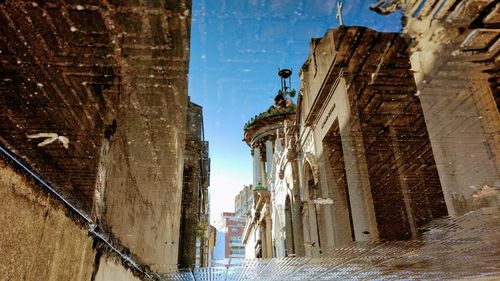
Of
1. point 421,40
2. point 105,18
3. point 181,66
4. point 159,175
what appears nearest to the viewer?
point 105,18

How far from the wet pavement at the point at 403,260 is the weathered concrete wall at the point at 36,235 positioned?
3389mm

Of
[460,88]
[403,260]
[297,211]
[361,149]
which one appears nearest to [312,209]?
[297,211]

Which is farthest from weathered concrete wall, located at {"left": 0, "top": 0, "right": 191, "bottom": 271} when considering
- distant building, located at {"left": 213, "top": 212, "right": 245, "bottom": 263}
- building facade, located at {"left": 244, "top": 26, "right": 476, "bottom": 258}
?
distant building, located at {"left": 213, "top": 212, "right": 245, "bottom": 263}

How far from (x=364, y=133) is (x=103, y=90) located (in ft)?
16.2

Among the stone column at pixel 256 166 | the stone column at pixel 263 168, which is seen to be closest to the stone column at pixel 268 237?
the stone column at pixel 256 166

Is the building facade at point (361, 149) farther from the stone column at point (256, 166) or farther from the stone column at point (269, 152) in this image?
the stone column at point (256, 166)

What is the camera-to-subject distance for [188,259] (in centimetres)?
1009

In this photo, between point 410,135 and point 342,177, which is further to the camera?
point 342,177

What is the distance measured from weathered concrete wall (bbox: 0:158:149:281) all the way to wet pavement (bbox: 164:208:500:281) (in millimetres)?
3389

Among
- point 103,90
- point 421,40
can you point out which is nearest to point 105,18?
point 103,90

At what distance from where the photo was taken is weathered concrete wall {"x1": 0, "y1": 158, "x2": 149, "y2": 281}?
4.71ft

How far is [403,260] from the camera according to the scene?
234 inches

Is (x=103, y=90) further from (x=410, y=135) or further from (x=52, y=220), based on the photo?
(x=410, y=135)

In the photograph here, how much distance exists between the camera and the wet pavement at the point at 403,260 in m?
5.03
